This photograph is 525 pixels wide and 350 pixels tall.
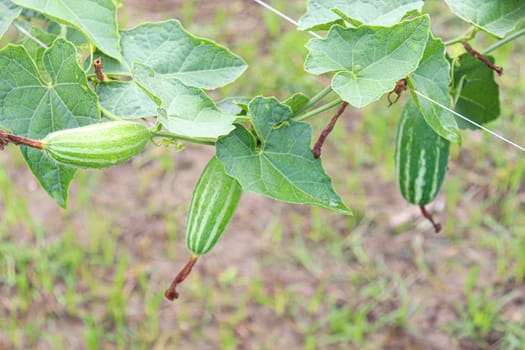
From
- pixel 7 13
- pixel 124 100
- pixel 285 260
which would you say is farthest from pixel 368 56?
pixel 285 260

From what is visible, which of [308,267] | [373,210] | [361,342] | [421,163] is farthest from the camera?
[373,210]

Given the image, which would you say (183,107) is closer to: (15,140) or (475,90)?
(15,140)

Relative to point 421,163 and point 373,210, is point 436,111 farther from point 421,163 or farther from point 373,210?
point 373,210

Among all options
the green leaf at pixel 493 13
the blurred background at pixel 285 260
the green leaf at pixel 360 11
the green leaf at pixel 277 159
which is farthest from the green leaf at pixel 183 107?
the blurred background at pixel 285 260

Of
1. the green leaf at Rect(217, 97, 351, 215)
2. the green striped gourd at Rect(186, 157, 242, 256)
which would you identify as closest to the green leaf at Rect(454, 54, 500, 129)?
the green leaf at Rect(217, 97, 351, 215)

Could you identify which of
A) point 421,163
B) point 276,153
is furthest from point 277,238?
point 276,153

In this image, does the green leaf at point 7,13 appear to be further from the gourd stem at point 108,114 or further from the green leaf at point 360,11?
the green leaf at point 360,11
